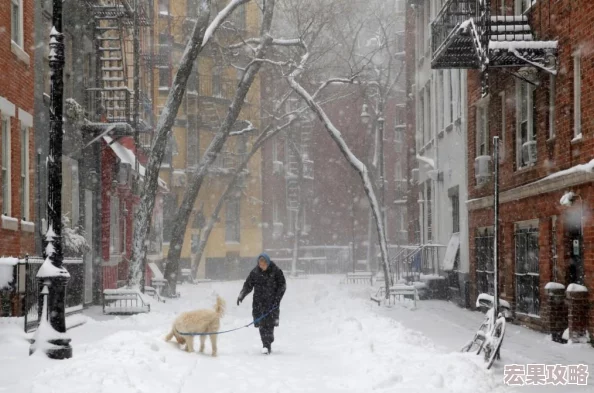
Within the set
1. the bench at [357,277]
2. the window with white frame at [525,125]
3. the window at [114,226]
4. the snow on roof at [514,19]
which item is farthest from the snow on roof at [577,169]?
the bench at [357,277]

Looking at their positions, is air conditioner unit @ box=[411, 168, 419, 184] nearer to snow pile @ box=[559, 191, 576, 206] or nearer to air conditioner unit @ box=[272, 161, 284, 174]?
air conditioner unit @ box=[272, 161, 284, 174]

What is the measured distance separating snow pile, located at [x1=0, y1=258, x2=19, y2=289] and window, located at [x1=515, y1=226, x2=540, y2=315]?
10.6m

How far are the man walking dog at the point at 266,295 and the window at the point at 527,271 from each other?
682cm

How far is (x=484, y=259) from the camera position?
75.0 feet

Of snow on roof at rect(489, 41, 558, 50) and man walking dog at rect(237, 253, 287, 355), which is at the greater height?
snow on roof at rect(489, 41, 558, 50)

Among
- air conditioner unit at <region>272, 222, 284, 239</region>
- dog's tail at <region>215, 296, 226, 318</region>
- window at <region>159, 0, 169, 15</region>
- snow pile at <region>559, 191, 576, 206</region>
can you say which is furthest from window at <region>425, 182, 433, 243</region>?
air conditioner unit at <region>272, 222, 284, 239</region>

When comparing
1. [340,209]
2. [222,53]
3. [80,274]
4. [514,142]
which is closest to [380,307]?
[514,142]

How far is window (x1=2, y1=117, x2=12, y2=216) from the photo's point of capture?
17.2 meters

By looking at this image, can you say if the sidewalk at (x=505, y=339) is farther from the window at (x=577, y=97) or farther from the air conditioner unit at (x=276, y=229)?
the air conditioner unit at (x=276, y=229)

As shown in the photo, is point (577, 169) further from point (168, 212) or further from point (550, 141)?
point (168, 212)

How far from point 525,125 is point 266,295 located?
28.4ft

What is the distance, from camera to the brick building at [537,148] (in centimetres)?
1552

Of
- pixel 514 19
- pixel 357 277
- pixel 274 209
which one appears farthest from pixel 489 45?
pixel 274 209

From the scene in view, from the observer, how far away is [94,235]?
25047 mm
